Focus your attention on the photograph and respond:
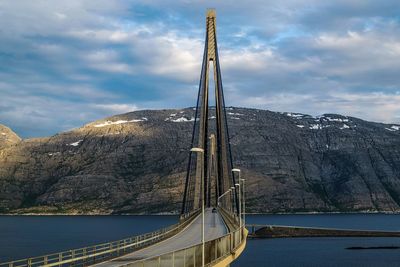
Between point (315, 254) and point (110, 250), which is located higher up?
point (110, 250)

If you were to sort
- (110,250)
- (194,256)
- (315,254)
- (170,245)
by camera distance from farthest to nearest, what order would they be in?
(315,254)
(170,245)
(110,250)
(194,256)

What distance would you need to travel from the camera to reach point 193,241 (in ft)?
199

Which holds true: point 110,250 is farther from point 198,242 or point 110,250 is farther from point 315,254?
point 315,254

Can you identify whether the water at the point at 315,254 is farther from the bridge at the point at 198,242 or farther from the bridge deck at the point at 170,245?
the bridge deck at the point at 170,245

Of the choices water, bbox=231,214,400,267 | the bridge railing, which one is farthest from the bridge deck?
water, bbox=231,214,400,267

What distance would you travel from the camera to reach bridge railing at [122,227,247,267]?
29.1 metres

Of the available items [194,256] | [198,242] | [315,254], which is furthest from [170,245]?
[315,254]

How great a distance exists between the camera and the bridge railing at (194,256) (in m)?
29.1

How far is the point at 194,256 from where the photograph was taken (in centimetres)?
3338

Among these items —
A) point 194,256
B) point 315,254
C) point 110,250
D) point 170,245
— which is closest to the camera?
point 194,256

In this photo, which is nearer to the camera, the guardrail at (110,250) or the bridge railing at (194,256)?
the bridge railing at (194,256)

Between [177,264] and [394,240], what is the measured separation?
16875 centimetres

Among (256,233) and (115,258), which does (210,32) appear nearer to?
(115,258)

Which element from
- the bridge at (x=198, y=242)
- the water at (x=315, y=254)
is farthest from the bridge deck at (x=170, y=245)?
the water at (x=315, y=254)
